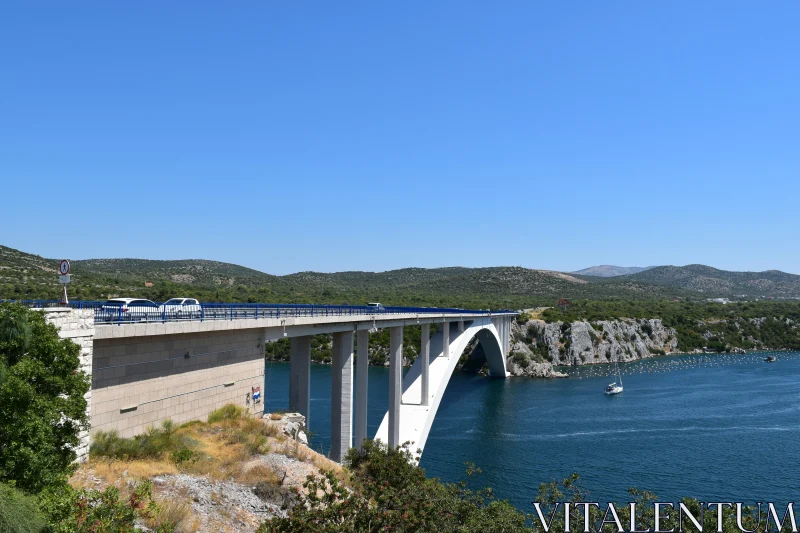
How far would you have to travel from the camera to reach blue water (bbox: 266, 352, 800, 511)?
31797 millimetres

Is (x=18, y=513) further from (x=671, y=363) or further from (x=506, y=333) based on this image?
(x=671, y=363)

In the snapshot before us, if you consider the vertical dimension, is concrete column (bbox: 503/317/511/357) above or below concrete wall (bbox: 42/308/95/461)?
below

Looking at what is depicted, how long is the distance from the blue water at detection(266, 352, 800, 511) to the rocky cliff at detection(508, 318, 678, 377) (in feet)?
34.3

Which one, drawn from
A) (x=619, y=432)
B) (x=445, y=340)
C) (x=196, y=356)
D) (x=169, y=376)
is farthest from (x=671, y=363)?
(x=169, y=376)

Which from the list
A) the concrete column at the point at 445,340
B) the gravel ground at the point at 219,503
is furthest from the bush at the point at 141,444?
the concrete column at the point at 445,340

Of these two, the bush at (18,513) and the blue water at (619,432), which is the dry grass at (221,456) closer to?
the bush at (18,513)

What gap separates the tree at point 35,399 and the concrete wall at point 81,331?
0.91m

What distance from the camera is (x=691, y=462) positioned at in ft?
115

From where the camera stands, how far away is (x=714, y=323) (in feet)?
339

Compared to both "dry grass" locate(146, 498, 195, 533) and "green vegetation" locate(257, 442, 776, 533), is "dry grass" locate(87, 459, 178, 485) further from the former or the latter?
"green vegetation" locate(257, 442, 776, 533)

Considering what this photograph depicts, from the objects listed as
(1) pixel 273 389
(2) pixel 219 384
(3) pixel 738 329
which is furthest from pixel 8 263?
(3) pixel 738 329

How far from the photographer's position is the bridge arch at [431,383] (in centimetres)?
3672

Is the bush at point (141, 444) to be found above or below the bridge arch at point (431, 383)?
above

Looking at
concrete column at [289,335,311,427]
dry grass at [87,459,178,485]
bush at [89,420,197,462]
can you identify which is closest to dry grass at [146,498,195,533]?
dry grass at [87,459,178,485]
